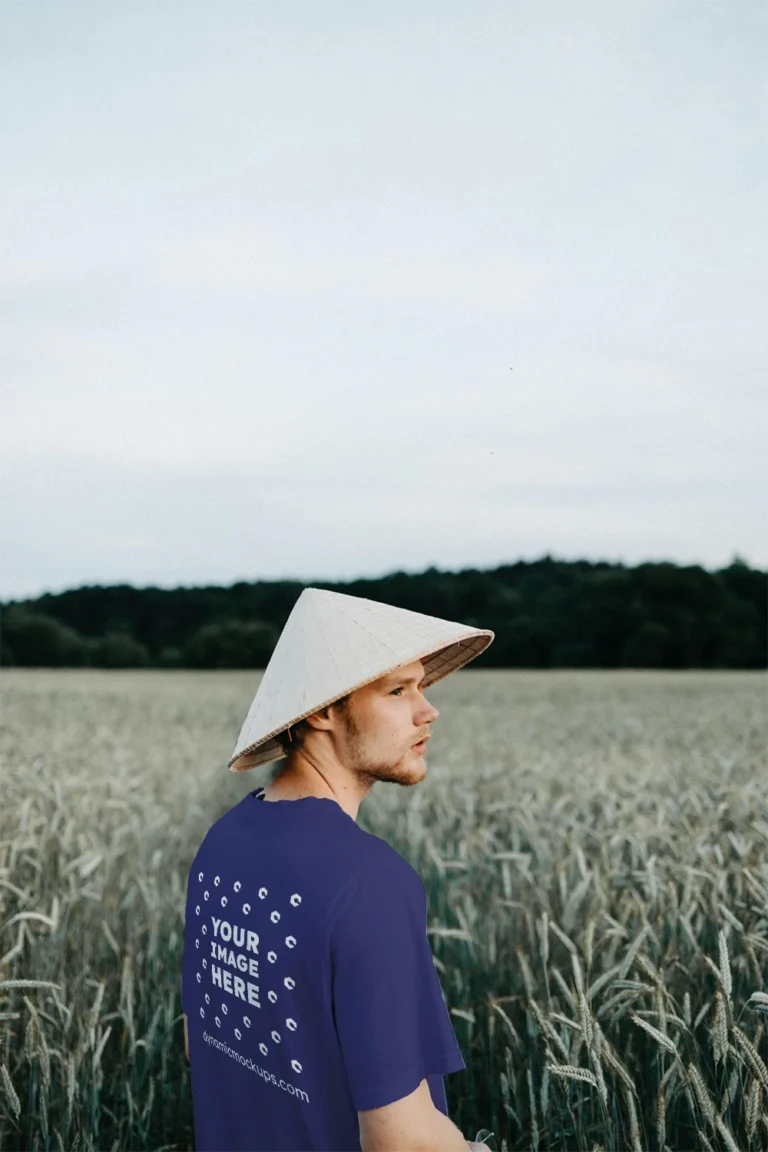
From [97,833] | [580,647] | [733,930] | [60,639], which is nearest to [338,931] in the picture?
[733,930]

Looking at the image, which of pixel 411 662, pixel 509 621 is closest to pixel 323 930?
pixel 411 662

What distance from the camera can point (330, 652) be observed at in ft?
5.47

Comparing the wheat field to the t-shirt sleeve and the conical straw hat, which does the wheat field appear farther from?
the conical straw hat

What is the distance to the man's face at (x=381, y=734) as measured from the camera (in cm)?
167

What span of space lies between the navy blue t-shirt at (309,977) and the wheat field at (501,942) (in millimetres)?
392

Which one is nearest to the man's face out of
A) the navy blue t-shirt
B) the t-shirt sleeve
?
the navy blue t-shirt

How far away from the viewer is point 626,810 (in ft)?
14.8

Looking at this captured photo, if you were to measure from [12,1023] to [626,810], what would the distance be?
273 cm

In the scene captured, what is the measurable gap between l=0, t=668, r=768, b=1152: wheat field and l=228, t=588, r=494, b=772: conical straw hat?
73 centimetres

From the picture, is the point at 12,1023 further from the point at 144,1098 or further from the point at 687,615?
the point at 687,615

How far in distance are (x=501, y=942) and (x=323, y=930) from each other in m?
2.53

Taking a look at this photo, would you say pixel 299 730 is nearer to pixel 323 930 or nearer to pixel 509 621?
pixel 323 930

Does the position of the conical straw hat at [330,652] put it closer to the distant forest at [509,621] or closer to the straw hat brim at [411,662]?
the straw hat brim at [411,662]

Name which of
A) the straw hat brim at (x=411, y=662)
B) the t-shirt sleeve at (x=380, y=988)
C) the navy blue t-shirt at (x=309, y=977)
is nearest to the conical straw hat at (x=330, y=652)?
the straw hat brim at (x=411, y=662)
